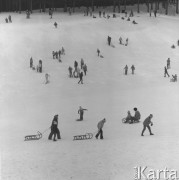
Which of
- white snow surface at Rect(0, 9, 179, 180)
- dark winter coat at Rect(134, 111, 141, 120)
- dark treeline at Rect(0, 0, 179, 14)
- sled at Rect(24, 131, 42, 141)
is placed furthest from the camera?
dark treeline at Rect(0, 0, 179, 14)

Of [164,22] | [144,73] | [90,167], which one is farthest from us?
→ [164,22]

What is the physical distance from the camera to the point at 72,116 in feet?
93.5

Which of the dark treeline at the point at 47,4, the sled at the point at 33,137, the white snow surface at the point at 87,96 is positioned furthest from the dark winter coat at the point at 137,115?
the dark treeline at the point at 47,4

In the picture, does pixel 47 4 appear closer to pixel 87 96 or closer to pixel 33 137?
pixel 87 96

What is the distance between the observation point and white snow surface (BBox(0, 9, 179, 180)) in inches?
683

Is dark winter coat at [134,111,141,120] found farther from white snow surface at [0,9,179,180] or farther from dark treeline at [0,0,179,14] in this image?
dark treeline at [0,0,179,14]

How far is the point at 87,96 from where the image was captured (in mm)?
34719

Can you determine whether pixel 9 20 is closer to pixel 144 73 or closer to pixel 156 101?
pixel 144 73

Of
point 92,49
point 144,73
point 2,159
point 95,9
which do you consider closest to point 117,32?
point 92,49

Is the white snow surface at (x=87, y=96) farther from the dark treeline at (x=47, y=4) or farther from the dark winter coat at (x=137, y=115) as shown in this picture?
the dark treeline at (x=47, y=4)

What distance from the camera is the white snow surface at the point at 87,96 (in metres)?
17.3

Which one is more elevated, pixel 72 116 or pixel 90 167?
pixel 90 167

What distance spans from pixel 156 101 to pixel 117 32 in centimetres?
2255

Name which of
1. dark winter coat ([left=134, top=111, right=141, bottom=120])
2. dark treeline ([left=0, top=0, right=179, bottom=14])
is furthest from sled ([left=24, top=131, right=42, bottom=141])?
dark treeline ([left=0, top=0, right=179, bottom=14])
